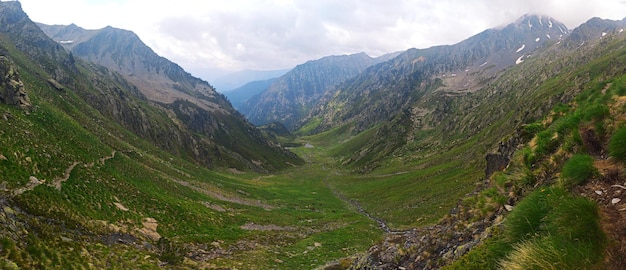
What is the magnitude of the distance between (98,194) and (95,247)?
13.4 metres

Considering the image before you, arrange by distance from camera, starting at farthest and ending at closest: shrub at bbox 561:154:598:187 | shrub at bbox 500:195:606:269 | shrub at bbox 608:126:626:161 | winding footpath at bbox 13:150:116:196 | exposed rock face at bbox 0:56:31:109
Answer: exposed rock face at bbox 0:56:31:109 → winding footpath at bbox 13:150:116:196 → shrub at bbox 561:154:598:187 → shrub at bbox 608:126:626:161 → shrub at bbox 500:195:606:269

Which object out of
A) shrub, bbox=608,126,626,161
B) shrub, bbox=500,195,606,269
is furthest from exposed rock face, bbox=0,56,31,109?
shrub, bbox=608,126,626,161

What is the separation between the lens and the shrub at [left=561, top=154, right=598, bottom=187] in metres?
9.34

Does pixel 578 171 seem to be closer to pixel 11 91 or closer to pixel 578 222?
pixel 578 222

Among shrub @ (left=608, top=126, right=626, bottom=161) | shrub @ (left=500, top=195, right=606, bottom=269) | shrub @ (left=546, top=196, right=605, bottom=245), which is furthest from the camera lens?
shrub @ (left=608, top=126, right=626, bottom=161)

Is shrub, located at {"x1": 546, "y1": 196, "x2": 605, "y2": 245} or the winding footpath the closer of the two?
shrub, located at {"x1": 546, "y1": 196, "x2": 605, "y2": 245}

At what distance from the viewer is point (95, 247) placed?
21750 mm

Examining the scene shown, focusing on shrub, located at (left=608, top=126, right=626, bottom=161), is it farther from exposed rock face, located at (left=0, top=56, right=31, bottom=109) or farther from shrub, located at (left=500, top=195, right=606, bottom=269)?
exposed rock face, located at (left=0, top=56, right=31, bottom=109)

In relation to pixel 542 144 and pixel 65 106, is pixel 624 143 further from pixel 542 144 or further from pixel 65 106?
pixel 65 106

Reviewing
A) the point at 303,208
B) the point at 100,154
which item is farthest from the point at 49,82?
the point at 303,208

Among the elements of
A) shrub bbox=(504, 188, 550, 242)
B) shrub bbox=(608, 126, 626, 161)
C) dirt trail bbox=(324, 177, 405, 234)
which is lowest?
dirt trail bbox=(324, 177, 405, 234)

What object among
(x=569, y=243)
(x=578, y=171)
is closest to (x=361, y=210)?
(x=578, y=171)

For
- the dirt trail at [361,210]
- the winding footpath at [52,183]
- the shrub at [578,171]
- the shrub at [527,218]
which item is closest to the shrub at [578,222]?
the shrub at [527,218]

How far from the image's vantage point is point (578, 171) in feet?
31.0
